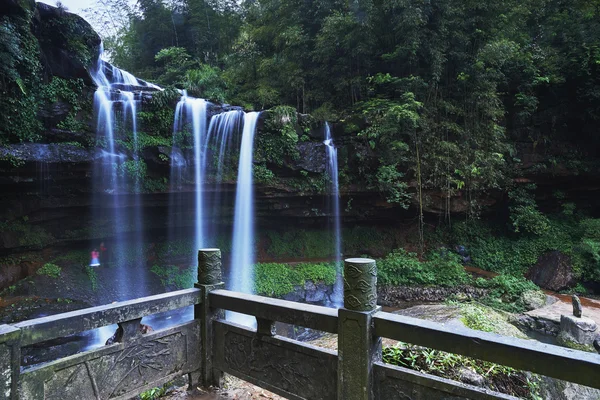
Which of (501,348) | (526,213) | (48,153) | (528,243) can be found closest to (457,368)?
(501,348)

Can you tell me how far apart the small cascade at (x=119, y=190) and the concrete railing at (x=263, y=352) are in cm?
899

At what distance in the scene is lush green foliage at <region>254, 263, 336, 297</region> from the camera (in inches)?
503

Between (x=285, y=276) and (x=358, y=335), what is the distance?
1063cm

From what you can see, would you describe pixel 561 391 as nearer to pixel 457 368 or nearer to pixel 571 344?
pixel 457 368

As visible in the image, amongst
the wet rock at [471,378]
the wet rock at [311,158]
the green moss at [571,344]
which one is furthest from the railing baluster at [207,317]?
the wet rock at [311,158]

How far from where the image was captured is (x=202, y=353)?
3.90m

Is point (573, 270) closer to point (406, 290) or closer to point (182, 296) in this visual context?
point (406, 290)

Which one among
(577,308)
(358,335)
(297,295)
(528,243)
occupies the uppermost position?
(358,335)

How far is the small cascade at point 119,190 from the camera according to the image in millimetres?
11266

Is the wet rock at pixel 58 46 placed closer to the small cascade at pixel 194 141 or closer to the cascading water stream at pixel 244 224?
the small cascade at pixel 194 141

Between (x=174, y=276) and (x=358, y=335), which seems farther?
(x=174, y=276)

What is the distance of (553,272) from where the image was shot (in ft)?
42.4

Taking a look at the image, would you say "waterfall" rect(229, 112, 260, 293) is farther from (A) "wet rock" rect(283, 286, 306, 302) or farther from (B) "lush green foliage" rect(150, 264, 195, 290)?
(B) "lush green foliage" rect(150, 264, 195, 290)

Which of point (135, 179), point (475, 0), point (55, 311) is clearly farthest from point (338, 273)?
point (475, 0)
